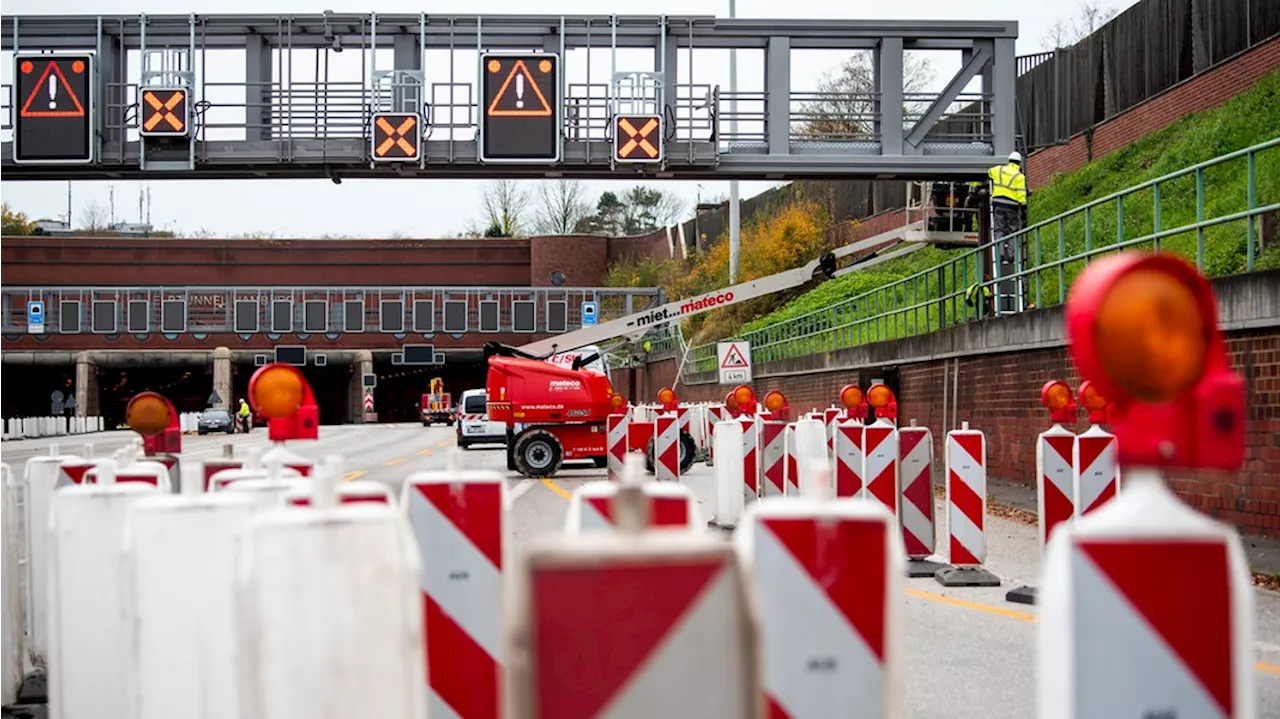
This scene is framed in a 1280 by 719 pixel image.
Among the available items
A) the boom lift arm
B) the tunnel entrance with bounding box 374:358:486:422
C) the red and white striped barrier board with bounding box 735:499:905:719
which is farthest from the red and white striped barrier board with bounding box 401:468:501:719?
the tunnel entrance with bounding box 374:358:486:422

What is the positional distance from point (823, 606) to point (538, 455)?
24.7m

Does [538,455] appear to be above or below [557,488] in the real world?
above

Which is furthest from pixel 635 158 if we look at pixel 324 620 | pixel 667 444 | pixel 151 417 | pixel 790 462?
pixel 324 620

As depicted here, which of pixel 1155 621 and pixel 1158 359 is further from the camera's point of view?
pixel 1158 359

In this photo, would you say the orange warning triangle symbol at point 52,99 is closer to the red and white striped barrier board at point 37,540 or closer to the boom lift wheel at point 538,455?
the boom lift wheel at point 538,455

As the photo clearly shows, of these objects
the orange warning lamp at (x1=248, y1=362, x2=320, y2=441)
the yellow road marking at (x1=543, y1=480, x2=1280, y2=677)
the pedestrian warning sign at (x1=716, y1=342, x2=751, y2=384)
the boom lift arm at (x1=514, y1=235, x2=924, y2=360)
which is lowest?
the yellow road marking at (x1=543, y1=480, x2=1280, y2=677)

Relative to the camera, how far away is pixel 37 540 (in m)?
8.15

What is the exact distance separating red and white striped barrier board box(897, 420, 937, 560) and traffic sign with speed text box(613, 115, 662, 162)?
45.0 feet

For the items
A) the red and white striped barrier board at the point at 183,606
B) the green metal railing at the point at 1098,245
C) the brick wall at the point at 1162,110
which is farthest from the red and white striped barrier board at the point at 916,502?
the brick wall at the point at 1162,110

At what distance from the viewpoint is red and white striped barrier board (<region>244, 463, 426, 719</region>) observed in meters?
4.18

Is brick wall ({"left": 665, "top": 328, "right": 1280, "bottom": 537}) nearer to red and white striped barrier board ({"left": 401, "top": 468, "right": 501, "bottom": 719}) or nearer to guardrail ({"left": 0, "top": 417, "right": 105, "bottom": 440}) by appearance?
red and white striped barrier board ({"left": 401, "top": 468, "right": 501, "bottom": 719})

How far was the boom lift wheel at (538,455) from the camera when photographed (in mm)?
28516

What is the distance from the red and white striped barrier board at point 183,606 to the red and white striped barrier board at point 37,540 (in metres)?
3.06

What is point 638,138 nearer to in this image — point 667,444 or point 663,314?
point 667,444
